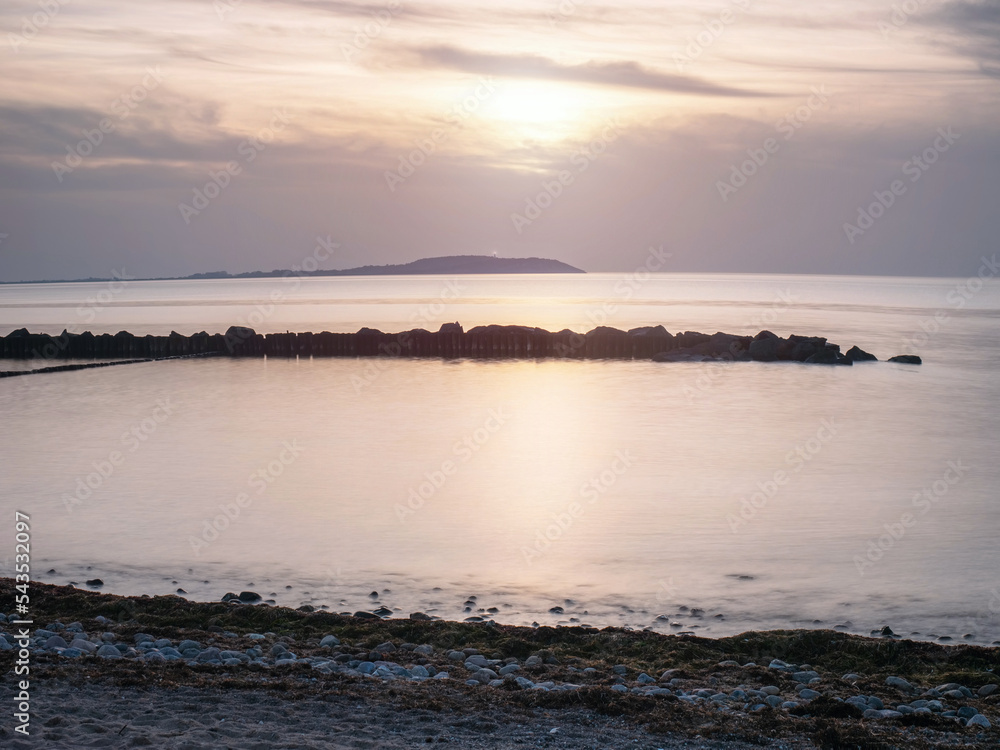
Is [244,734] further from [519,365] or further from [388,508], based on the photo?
[519,365]

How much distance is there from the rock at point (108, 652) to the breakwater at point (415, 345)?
37.3 meters

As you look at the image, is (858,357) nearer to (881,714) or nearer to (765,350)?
(765,350)

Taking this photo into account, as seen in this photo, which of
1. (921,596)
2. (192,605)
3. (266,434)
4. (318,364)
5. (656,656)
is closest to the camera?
(656,656)

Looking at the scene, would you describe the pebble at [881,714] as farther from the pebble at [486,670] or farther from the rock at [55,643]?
the rock at [55,643]

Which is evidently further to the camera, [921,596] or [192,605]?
[921,596]

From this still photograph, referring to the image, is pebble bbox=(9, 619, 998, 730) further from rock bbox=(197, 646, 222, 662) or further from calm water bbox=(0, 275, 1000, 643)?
calm water bbox=(0, 275, 1000, 643)

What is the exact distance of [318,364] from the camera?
42.2 metres

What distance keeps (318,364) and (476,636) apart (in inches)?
1355

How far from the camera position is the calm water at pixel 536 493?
11.2 meters

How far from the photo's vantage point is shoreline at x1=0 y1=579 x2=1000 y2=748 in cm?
630

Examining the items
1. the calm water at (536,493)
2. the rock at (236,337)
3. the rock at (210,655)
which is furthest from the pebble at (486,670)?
the rock at (236,337)

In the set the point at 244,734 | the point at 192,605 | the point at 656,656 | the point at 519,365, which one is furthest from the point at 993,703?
the point at 519,365

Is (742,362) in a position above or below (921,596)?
above

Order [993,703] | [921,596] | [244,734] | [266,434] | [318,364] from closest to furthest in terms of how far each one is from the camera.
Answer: [244,734] → [993,703] → [921,596] → [266,434] → [318,364]
